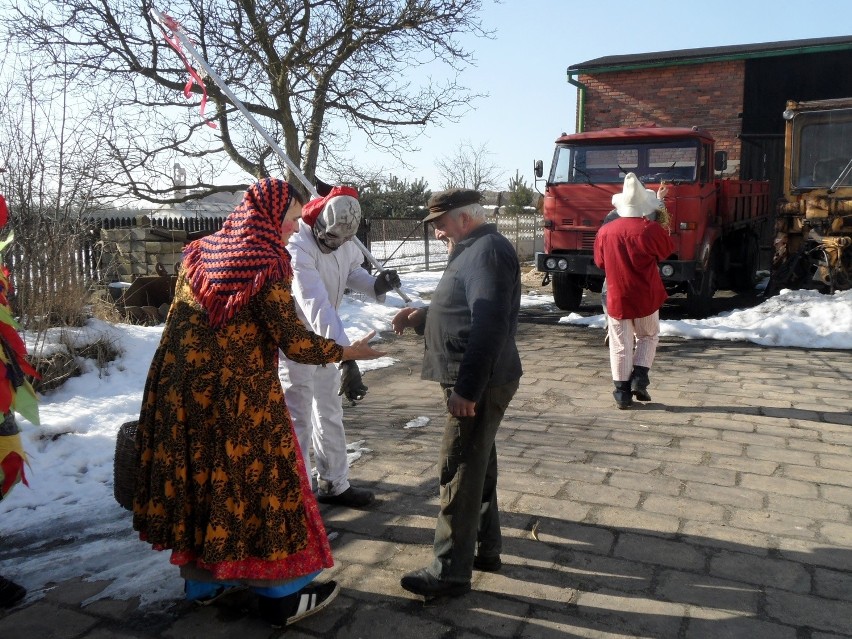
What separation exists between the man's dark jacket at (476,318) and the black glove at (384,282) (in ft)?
3.19

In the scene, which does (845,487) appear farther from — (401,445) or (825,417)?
(401,445)

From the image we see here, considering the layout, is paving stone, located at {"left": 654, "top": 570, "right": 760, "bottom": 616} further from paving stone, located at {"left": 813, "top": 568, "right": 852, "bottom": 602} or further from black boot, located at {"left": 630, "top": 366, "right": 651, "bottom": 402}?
black boot, located at {"left": 630, "top": 366, "right": 651, "bottom": 402}

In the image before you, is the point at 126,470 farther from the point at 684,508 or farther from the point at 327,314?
the point at 684,508

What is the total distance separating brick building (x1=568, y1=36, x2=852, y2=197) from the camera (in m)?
16.5

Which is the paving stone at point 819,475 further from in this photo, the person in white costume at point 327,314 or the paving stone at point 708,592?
the person in white costume at point 327,314

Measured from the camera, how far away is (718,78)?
55.6 feet

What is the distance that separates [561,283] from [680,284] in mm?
1695

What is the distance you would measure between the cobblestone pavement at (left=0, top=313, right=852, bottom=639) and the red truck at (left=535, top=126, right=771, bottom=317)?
386 cm

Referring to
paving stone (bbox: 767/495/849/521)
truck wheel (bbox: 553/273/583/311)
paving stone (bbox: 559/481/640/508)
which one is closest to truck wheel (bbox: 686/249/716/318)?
truck wheel (bbox: 553/273/583/311)

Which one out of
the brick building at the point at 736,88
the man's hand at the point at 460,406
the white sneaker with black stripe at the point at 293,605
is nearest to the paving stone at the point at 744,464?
the man's hand at the point at 460,406

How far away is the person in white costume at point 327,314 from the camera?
137 inches

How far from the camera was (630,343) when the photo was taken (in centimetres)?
587

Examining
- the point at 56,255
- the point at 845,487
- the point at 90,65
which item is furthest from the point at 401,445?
the point at 90,65

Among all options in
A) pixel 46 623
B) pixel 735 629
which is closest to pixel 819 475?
pixel 735 629
